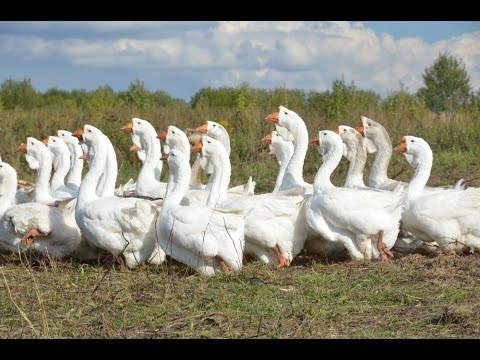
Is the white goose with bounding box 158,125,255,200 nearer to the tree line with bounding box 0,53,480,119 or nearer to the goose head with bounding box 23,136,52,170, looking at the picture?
the goose head with bounding box 23,136,52,170

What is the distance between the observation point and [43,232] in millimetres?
10109

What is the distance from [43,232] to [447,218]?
15.8ft

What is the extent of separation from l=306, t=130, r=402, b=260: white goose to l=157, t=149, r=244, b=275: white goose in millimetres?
1013

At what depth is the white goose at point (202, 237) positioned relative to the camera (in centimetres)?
916

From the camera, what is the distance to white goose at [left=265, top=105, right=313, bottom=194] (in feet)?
39.5

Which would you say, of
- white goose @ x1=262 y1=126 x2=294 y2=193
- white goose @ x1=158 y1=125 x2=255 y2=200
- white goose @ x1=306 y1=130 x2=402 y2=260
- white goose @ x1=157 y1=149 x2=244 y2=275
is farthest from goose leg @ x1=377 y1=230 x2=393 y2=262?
white goose @ x1=262 y1=126 x2=294 y2=193

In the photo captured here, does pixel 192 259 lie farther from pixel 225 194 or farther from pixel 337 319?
pixel 337 319

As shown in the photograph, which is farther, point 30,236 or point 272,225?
point 30,236

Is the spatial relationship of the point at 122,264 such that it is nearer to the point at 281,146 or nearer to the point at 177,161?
the point at 177,161

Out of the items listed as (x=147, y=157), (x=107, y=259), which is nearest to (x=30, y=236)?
(x=107, y=259)

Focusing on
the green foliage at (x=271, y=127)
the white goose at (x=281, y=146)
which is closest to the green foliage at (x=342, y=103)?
the green foliage at (x=271, y=127)

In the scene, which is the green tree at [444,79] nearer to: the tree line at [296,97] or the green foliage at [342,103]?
the tree line at [296,97]

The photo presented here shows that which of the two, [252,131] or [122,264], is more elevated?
[252,131]
